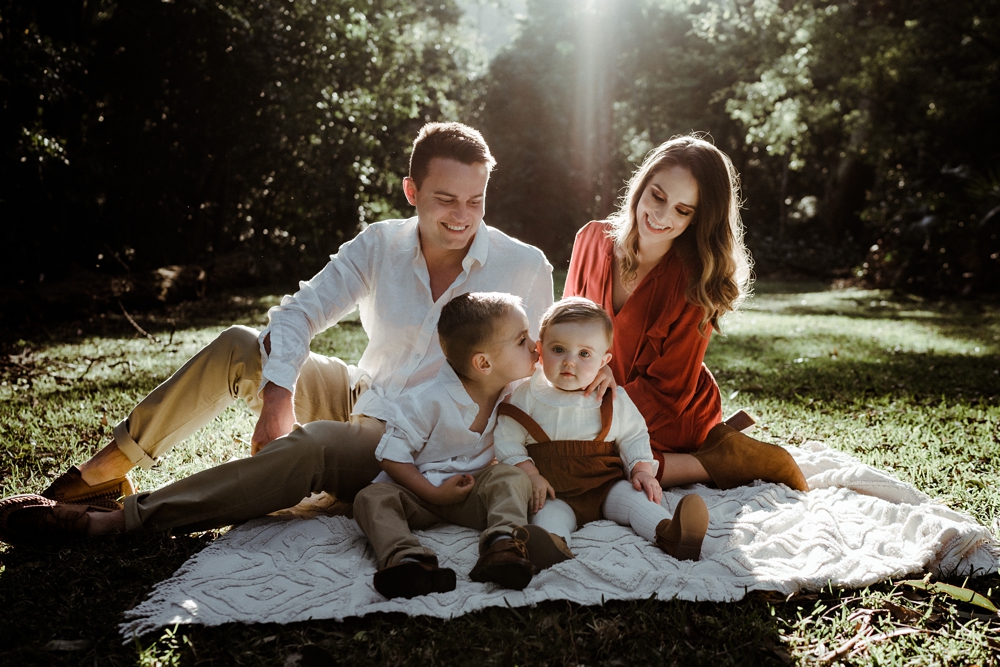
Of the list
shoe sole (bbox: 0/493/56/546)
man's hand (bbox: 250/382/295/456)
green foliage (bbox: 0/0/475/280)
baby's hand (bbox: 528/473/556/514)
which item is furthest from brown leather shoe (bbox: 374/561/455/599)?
green foliage (bbox: 0/0/475/280)

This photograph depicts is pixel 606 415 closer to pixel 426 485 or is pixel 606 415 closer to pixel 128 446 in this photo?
pixel 426 485

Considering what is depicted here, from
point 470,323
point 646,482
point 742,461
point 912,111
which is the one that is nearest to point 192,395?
point 470,323

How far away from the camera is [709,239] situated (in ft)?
12.4

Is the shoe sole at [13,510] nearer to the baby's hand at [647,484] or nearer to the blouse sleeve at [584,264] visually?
the baby's hand at [647,484]

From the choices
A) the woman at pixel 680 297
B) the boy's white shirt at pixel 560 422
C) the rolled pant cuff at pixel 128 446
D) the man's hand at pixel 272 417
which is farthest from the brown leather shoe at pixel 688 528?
the rolled pant cuff at pixel 128 446

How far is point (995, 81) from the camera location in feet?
44.3

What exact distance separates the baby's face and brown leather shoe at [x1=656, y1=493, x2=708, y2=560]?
0.64 m

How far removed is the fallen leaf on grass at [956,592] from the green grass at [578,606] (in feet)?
0.08

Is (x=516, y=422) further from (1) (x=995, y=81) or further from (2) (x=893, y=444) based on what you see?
(1) (x=995, y=81)

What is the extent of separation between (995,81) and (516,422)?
1487 centimetres

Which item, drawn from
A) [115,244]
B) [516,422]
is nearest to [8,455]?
[516,422]

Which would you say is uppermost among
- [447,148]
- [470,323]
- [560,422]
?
[447,148]

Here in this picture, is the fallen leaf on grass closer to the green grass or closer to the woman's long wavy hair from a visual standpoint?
the green grass

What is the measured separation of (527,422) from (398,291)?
899mm
